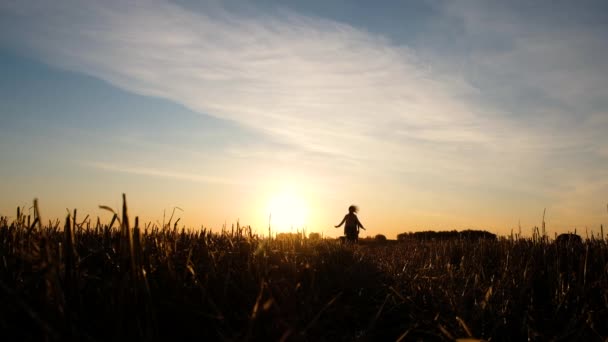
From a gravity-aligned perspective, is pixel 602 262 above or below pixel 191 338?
above

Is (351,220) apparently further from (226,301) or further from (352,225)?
(226,301)

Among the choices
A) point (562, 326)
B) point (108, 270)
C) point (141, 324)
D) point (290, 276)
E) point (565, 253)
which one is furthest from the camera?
point (565, 253)

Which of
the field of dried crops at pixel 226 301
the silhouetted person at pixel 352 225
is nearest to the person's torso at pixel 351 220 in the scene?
the silhouetted person at pixel 352 225

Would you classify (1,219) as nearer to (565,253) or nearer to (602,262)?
(602,262)

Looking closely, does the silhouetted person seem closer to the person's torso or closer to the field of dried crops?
the person's torso

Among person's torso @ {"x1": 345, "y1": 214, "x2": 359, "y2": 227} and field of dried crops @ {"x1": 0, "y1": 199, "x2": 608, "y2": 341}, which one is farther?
person's torso @ {"x1": 345, "y1": 214, "x2": 359, "y2": 227}

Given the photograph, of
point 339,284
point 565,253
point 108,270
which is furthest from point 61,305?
point 565,253

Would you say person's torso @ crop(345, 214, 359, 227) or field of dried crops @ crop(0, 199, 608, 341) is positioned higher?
person's torso @ crop(345, 214, 359, 227)

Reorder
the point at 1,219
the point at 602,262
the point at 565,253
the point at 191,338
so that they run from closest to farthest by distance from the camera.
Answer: the point at 191,338 < the point at 1,219 < the point at 602,262 < the point at 565,253

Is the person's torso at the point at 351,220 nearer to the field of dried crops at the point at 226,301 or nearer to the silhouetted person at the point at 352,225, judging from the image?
the silhouetted person at the point at 352,225

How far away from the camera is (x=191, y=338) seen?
8.43 feet

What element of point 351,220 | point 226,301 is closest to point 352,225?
point 351,220

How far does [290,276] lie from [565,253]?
18.6ft

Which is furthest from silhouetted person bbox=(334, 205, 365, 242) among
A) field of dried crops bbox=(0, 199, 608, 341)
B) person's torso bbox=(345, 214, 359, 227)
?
field of dried crops bbox=(0, 199, 608, 341)
